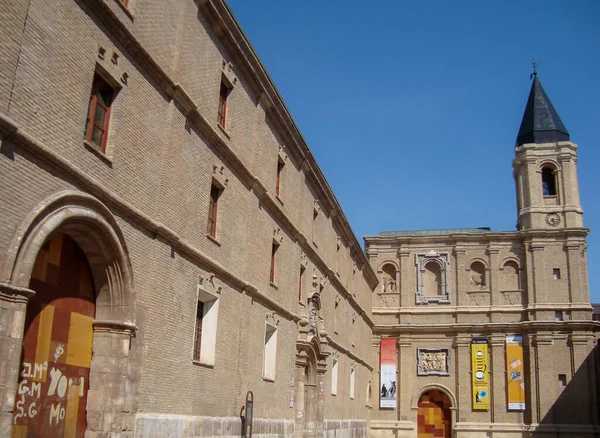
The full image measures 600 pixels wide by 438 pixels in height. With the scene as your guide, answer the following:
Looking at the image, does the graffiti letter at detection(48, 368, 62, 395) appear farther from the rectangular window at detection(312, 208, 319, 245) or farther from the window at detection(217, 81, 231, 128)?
the rectangular window at detection(312, 208, 319, 245)

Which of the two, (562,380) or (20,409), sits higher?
(562,380)

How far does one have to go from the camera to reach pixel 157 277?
14.6 m

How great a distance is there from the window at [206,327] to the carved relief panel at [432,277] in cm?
3083

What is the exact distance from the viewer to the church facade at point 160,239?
10922 millimetres

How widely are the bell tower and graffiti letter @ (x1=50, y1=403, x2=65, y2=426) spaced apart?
38447 millimetres

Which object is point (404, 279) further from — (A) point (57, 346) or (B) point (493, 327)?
(A) point (57, 346)

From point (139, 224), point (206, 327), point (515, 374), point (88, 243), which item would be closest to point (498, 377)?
point (515, 374)

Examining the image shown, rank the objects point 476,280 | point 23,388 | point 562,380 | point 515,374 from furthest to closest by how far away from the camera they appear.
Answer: point 476,280
point 515,374
point 562,380
point 23,388

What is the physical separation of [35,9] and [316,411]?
68.6 ft

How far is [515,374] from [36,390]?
122 ft

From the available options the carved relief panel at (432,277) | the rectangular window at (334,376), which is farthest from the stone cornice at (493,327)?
the rectangular window at (334,376)

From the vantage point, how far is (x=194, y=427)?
15992mm

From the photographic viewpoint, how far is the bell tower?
45125 mm

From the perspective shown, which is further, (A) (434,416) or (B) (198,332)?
(A) (434,416)
